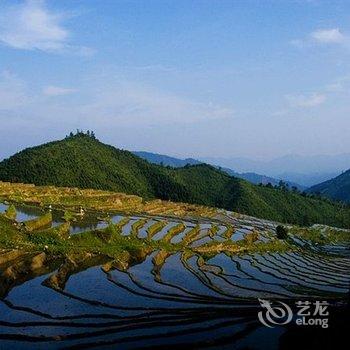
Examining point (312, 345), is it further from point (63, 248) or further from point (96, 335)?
point (63, 248)

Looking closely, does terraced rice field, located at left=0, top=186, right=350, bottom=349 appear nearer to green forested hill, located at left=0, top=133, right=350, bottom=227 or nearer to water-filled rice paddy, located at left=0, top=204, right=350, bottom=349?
water-filled rice paddy, located at left=0, top=204, right=350, bottom=349

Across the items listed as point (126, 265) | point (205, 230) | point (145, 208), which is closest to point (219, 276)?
point (126, 265)
